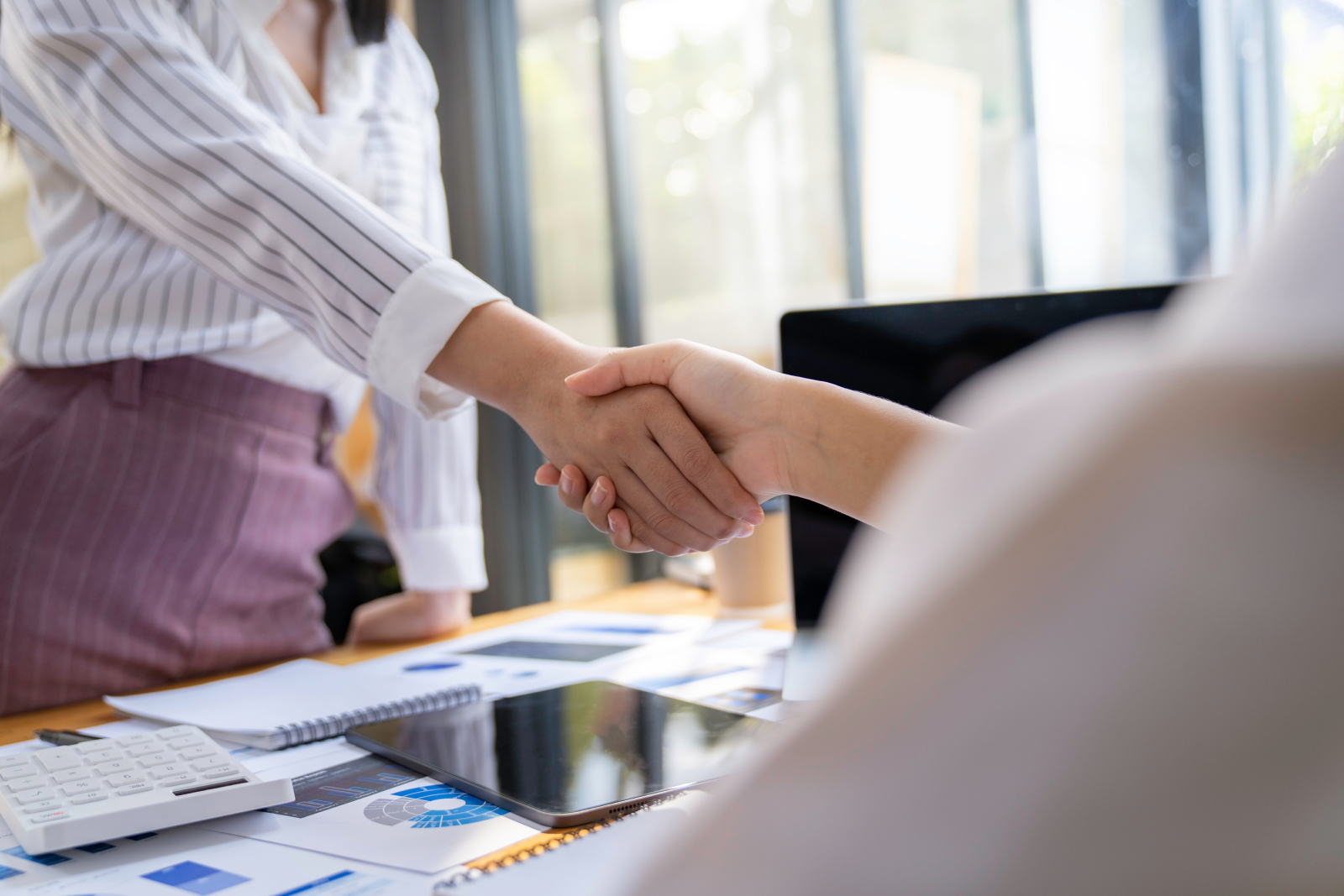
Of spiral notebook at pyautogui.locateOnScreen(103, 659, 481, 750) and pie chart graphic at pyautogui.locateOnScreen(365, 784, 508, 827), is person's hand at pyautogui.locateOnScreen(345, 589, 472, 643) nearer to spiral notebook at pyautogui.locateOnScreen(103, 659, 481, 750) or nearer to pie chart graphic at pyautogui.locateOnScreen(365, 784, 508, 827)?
spiral notebook at pyautogui.locateOnScreen(103, 659, 481, 750)

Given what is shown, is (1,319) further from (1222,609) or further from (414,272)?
→ (1222,609)

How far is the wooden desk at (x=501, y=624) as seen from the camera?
1.49 ft

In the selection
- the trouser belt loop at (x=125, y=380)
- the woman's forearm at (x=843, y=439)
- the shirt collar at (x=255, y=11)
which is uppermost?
the shirt collar at (x=255, y=11)

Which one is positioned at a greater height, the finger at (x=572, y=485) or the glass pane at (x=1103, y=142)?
the glass pane at (x=1103, y=142)

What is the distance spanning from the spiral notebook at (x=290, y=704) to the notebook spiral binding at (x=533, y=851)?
273 mm

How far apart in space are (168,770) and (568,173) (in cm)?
252

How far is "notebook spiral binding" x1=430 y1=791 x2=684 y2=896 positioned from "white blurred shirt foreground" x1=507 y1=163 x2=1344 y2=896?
215 millimetres

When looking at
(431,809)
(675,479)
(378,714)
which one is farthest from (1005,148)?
(431,809)

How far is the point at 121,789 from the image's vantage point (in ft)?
1.63

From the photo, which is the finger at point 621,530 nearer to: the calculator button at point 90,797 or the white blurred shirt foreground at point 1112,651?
the calculator button at point 90,797

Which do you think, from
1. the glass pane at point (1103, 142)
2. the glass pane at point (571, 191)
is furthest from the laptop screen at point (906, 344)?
the glass pane at point (571, 191)

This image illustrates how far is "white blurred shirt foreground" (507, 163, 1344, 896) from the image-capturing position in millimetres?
141

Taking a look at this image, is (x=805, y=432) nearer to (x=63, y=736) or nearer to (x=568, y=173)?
(x=63, y=736)

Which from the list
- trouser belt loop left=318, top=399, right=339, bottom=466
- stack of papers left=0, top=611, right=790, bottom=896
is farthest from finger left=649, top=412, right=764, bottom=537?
trouser belt loop left=318, top=399, right=339, bottom=466
